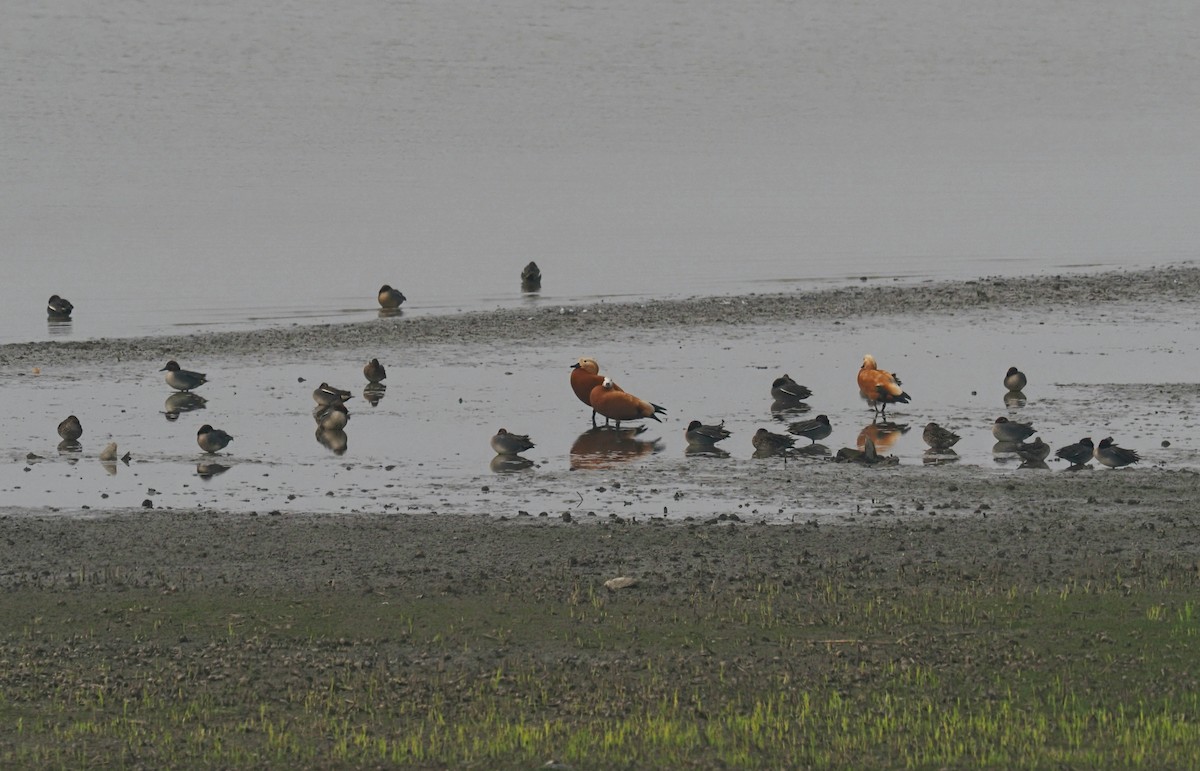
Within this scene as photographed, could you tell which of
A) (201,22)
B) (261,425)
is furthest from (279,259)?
(201,22)

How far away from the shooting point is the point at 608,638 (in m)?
9.71

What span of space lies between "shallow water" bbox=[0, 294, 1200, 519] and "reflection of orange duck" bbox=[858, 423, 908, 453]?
0.17ft

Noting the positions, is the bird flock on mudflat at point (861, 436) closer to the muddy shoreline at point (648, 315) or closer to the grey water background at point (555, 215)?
the grey water background at point (555, 215)

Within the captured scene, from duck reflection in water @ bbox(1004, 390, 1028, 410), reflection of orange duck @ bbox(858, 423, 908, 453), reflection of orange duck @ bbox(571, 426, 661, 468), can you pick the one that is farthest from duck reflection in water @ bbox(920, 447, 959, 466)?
duck reflection in water @ bbox(1004, 390, 1028, 410)

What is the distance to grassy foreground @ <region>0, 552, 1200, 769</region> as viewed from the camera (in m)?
8.05

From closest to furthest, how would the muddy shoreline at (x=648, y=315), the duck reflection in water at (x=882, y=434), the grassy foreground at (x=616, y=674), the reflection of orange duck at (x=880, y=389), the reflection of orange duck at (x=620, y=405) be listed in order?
the grassy foreground at (x=616, y=674)
the duck reflection in water at (x=882, y=434)
the reflection of orange duck at (x=620, y=405)
the reflection of orange duck at (x=880, y=389)
the muddy shoreline at (x=648, y=315)

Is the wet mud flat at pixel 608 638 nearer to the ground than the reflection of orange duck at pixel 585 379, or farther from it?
nearer to the ground

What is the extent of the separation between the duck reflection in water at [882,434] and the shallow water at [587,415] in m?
0.05

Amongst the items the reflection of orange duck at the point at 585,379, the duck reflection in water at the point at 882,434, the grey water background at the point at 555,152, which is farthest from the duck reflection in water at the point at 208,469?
the grey water background at the point at 555,152

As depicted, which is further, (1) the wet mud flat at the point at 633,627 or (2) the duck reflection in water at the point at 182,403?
(2) the duck reflection in water at the point at 182,403

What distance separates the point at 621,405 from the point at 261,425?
3.38 m

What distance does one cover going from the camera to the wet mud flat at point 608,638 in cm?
816

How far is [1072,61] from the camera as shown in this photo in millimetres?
78125

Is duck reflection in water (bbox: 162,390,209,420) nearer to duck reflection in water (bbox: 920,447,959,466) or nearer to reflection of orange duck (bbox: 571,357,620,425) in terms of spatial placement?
reflection of orange duck (bbox: 571,357,620,425)
